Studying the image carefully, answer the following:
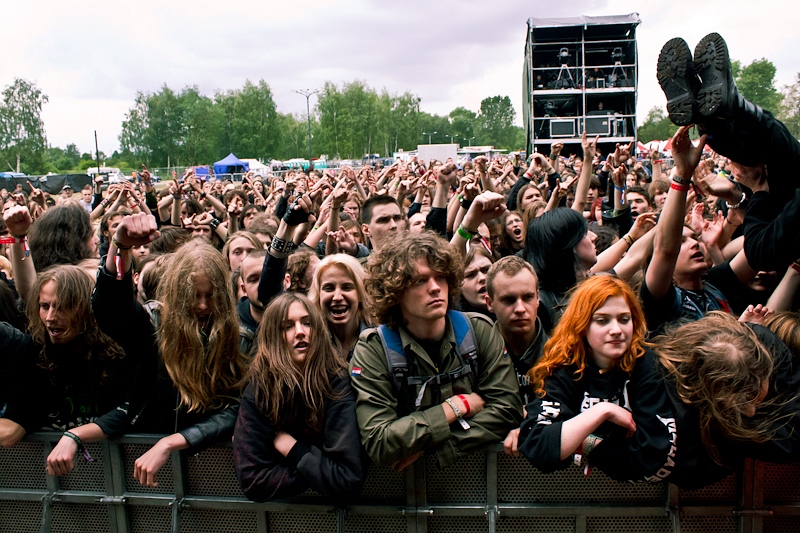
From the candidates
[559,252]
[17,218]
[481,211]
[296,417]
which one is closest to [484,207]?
[481,211]

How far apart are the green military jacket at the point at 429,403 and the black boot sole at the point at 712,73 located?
4.14 feet

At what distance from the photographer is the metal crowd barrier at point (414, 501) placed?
2.54 metres

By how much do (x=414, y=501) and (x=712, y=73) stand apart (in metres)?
2.12

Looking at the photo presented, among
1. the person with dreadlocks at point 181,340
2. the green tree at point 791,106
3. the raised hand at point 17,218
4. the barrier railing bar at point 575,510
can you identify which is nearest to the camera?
the barrier railing bar at point 575,510

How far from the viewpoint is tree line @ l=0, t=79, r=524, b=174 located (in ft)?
253

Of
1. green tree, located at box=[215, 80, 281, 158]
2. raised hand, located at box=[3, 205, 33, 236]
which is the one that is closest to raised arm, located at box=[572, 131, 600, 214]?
raised hand, located at box=[3, 205, 33, 236]

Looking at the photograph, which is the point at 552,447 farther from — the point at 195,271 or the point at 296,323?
the point at 195,271

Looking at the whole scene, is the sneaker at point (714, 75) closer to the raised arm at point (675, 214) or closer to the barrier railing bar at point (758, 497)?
the raised arm at point (675, 214)

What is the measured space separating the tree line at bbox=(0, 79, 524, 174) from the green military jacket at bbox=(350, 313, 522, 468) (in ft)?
246

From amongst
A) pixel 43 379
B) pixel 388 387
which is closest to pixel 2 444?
pixel 43 379

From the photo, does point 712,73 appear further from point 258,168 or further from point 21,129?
point 21,129

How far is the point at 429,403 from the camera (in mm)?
2605

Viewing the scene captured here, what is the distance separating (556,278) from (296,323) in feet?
5.62

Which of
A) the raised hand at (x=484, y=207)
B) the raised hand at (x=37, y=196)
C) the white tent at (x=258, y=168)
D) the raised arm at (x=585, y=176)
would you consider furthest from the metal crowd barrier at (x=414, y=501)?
the white tent at (x=258, y=168)
